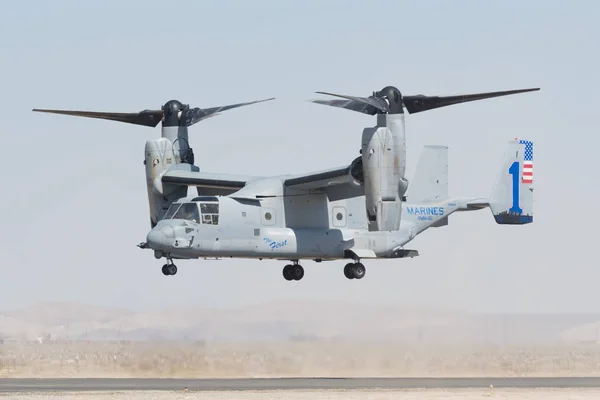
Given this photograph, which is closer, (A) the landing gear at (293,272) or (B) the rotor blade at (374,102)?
(B) the rotor blade at (374,102)

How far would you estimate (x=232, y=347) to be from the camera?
5778 cm

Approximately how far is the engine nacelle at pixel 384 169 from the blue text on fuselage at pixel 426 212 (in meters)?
5.33

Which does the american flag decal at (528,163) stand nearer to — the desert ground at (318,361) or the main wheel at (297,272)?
the desert ground at (318,361)

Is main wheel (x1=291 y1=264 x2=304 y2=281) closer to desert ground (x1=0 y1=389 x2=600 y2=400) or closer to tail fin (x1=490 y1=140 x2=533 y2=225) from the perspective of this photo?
tail fin (x1=490 y1=140 x2=533 y2=225)

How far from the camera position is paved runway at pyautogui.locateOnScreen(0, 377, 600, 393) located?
4831 centimetres

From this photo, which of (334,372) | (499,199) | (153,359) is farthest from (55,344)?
(499,199)

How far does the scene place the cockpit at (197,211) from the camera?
5122cm

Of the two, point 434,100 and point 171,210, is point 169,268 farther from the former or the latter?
point 434,100

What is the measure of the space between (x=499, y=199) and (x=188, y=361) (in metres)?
13.6

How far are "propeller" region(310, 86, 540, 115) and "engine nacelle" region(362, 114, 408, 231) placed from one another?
0.40 metres

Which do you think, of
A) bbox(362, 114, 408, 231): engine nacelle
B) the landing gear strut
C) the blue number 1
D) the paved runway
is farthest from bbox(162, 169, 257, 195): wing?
the blue number 1

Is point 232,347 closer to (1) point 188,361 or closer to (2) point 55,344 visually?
(1) point 188,361

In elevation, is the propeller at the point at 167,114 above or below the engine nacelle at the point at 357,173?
above

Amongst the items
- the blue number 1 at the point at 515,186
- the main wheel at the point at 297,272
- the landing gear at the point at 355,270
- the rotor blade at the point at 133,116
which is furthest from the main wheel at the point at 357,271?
the rotor blade at the point at 133,116
